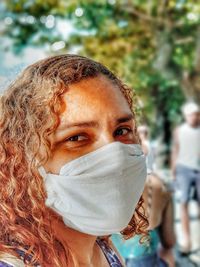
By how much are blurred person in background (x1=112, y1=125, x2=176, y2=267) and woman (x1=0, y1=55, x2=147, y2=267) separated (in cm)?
17

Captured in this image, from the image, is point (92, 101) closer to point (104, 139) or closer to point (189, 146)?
point (104, 139)

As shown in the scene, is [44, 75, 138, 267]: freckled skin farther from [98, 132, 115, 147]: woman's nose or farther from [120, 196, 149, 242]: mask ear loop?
[120, 196, 149, 242]: mask ear loop

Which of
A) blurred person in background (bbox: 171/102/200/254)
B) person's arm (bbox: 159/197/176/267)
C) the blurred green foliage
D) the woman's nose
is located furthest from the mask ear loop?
the blurred green foliage

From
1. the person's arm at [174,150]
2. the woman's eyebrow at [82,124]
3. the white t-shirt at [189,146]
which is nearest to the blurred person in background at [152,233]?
the woman's eyebrow at [82,124]

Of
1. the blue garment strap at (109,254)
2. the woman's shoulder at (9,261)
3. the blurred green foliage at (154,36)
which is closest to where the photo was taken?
the woman's shoulder at (9,261)

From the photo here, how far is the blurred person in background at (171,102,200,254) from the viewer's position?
11.0 feet

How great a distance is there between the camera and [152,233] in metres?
1.24

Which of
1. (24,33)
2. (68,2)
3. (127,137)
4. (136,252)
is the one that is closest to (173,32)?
(68,2)

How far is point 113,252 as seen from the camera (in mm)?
729

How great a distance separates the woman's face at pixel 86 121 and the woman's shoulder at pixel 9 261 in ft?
0.39

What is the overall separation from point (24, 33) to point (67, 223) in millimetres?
2851

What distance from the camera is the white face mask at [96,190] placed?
61 cm

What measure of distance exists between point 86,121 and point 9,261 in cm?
19

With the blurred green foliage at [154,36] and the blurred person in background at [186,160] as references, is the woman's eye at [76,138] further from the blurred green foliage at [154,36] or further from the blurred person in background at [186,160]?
the blurred green foliage at [154,36]
